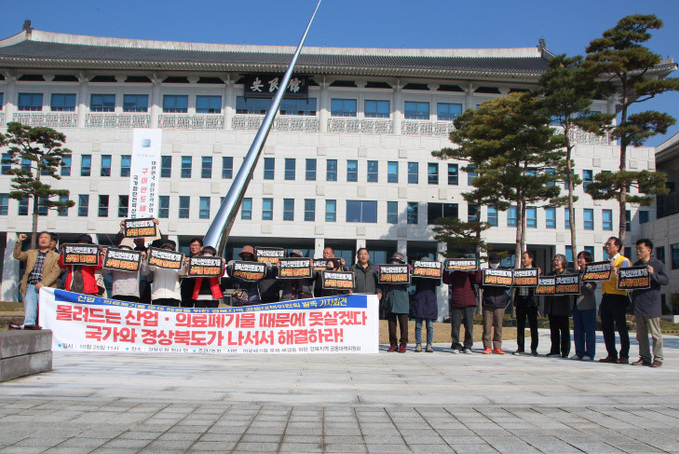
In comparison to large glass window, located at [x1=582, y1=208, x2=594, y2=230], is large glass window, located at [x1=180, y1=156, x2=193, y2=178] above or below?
above

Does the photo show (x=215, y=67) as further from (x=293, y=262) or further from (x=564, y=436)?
(x=564, y=436)

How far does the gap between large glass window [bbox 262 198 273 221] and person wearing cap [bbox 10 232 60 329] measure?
91.8ft

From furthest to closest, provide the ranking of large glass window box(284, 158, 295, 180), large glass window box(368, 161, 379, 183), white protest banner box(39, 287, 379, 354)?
large glass window box(368, 161, 379, 183), large glass window box(284, 158, 295, 180), white protest banner box(39, 287, 379, 354)

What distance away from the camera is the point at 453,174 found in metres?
38.2

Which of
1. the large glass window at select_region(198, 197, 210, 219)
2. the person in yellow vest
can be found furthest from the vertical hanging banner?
the person in yellow vest

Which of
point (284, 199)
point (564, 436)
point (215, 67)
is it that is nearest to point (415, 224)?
point (284, 199)

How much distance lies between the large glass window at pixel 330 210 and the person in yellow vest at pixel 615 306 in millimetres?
28595

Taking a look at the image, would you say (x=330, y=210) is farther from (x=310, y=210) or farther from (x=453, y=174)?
Answer: (x=453, y=174)

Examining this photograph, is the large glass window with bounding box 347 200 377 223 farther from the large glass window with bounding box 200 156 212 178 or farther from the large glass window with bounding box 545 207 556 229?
the large glass window with bounding box 545 207 556 229

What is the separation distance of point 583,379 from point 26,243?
40027mm

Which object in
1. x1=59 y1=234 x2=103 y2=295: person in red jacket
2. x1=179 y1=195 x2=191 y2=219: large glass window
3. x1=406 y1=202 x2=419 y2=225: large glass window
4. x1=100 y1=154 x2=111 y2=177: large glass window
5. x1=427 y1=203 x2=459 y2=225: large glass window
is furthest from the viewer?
x1=427 y1=203 x2=459 y2=225: large glass window

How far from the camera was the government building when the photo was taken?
36625mm

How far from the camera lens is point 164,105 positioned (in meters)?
38.6

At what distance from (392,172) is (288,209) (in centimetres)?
789
